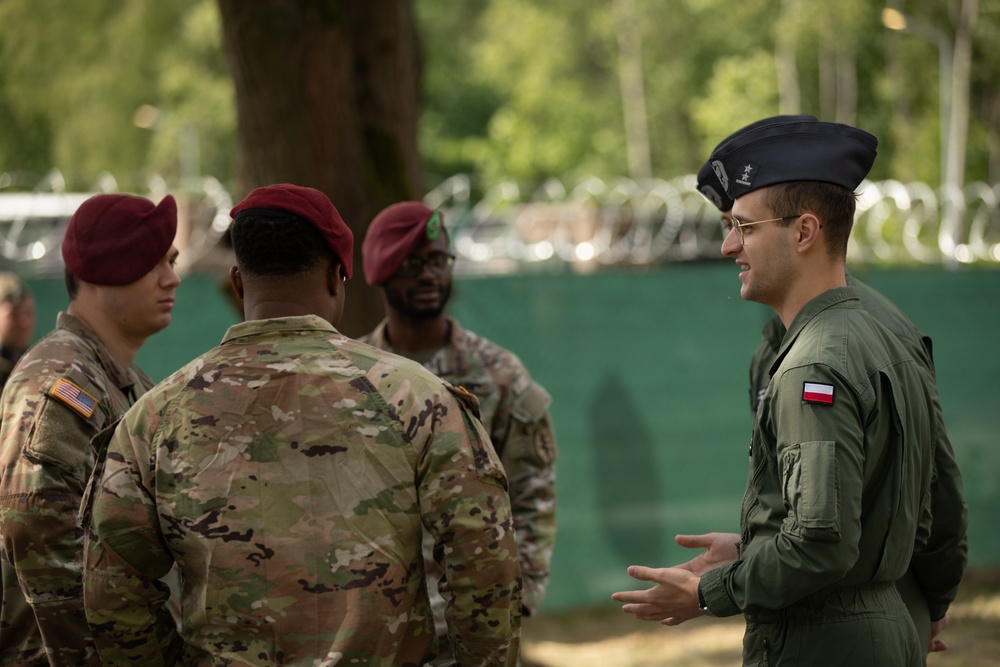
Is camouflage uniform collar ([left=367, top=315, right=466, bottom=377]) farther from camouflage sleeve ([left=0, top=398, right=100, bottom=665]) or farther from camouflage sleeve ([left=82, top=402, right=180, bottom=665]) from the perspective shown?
camouflage sleeve ([left=82, top=402, right=180, bottom=665])

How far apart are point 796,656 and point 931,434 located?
1.90 ft

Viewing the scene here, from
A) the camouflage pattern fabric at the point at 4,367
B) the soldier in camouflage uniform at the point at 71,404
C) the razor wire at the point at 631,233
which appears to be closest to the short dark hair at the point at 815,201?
the soldier in camouflage uniform at the point at 71,404

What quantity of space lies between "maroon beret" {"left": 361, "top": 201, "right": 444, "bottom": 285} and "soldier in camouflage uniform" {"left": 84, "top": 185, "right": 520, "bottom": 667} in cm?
144

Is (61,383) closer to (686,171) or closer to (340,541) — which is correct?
(340,541)

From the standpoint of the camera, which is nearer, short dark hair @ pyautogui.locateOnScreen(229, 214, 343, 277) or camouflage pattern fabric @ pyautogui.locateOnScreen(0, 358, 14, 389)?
short dark hair @ pyautogui.locateOnScreen(229, 214, 343, 277)

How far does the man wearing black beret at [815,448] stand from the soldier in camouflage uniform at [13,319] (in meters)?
3.96

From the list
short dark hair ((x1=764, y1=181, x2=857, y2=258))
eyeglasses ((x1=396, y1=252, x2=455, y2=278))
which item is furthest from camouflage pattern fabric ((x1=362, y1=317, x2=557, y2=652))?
short dark hair ((x1=764, y1=181, x2=857, y2=258))

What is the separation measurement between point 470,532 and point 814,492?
2.20ft

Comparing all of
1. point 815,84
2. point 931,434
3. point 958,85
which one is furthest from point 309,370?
point 815,84

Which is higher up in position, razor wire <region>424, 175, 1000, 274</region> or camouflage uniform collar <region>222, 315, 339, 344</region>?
camouflage uniform collar <region>222, 315, 339, 344</region>

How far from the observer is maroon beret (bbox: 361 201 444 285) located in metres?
3.70

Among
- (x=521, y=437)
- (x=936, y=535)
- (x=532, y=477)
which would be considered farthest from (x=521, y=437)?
(x=936, y=535)

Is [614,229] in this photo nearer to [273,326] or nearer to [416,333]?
[416,333]

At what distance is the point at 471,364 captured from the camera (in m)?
3.75
